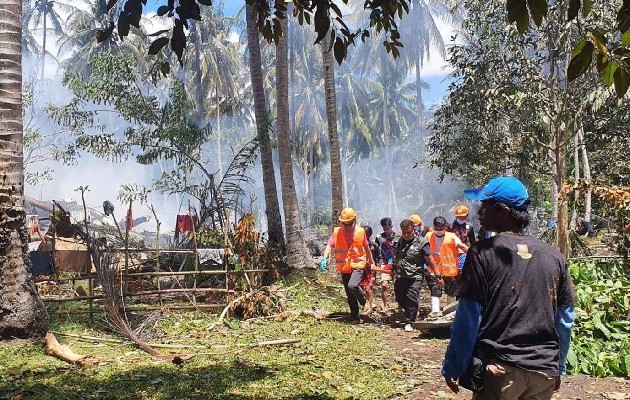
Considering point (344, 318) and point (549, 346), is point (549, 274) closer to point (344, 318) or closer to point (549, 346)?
point (549, 346)

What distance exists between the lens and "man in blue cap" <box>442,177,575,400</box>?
106 inches

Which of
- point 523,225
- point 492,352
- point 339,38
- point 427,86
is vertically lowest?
point 492,352

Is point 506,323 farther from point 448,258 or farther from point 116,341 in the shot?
point 448,258

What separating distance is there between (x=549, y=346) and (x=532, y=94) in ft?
38.4

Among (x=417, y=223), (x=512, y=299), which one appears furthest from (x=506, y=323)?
(x=417, y=223)

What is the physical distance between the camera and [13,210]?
7.13m

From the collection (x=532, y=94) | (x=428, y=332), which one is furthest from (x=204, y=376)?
(x=532, y=94)

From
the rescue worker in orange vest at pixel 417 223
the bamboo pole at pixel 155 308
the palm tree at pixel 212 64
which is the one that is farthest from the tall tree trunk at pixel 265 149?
the palm tree at pixel 212 64

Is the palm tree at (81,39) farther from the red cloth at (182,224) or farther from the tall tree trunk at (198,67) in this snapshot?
the red cloth at (182,224)

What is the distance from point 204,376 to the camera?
5.85 m

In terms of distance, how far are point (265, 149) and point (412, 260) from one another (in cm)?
540

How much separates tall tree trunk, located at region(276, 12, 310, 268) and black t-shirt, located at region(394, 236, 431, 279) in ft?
12.8

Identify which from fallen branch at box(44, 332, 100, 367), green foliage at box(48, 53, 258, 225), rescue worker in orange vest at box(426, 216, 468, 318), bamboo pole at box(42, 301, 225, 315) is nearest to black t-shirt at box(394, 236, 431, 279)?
rescue worker in orange vest at box(426, 216, 468, 318)

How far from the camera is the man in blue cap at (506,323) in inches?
106
